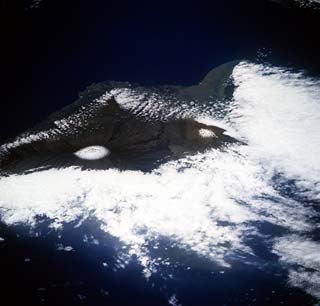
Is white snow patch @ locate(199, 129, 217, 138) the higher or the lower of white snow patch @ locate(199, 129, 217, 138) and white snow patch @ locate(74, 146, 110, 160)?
the higher

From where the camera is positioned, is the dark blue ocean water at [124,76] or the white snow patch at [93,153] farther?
the white snow patch at [93,153]

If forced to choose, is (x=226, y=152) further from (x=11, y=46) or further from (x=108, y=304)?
(x=11, y=46)

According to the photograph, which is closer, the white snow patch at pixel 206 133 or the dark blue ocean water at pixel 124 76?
the dark blue ocean water at pixel 124 76

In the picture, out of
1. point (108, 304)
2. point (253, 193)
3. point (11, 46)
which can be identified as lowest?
point (108, 304)

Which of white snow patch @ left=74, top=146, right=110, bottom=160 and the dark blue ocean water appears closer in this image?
the dark blue ocean water

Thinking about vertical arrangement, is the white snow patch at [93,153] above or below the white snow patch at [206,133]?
below

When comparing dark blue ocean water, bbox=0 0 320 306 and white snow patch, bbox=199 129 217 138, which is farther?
white snow patch, bbox=199 129 217 138

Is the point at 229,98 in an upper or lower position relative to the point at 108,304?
upper

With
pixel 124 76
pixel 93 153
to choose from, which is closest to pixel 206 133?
pixel 93 153

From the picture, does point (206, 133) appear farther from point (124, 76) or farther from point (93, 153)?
point (124, 76)

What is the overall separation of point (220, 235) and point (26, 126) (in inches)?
70.5

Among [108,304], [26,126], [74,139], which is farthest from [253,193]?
[26,126]

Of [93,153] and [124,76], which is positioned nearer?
Answer: [93,153]

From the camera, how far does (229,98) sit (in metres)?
2.53
